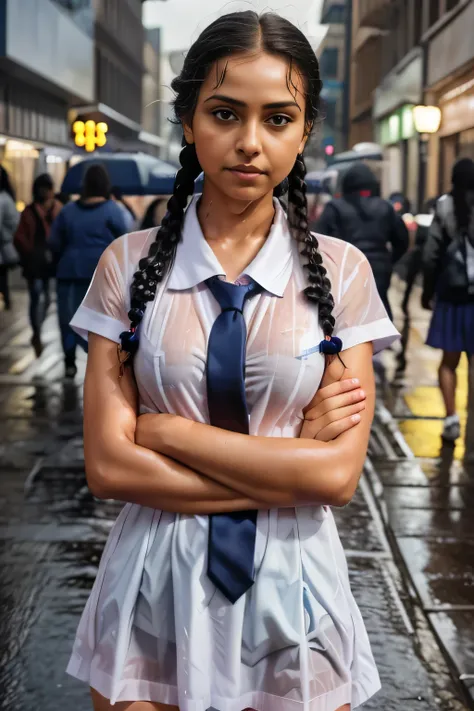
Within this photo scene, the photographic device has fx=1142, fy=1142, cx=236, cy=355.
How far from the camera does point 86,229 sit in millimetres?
9055

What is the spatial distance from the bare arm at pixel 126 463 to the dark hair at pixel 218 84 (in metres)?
0.13

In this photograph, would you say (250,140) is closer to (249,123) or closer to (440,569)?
(249,123)

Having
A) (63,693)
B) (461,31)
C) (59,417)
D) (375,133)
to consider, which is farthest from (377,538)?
(375,133)

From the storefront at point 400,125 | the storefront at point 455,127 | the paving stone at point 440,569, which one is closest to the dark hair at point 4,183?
the paving stone at point 440,569

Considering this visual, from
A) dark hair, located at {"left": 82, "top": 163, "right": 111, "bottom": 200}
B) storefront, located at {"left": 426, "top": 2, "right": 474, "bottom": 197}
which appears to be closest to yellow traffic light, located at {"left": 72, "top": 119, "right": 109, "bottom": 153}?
storefront, located at {"left": 426, "top": 2, "right": 474, "bottom": 197}

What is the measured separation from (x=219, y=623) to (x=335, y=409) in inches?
17.7

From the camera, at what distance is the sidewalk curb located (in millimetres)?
4062

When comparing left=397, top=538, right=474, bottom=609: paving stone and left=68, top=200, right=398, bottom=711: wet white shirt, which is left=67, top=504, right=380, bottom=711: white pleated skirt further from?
left=397, top=538, right=474, bottom=609: paving stone

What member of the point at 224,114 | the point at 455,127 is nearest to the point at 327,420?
the point at 224,114

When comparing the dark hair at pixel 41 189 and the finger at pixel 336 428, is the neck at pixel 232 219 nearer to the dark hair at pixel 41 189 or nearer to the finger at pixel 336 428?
the finger at pixel 336 428

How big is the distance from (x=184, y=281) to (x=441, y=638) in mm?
2709

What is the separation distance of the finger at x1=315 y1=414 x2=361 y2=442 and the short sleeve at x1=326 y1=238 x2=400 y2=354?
5.4 inches

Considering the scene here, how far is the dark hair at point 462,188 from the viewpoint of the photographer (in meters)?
7.70

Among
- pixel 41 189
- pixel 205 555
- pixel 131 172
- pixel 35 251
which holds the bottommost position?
pixel 205 555
